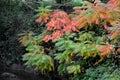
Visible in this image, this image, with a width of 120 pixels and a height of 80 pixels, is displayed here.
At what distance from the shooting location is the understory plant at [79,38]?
7.40 metres

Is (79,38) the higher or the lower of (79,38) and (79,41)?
the higher

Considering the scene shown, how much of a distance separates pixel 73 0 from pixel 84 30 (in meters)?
1.69

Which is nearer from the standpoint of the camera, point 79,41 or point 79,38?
point 79,38

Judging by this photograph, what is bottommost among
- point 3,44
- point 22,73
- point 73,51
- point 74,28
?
point 22,73

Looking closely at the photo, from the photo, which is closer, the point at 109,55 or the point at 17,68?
the point at 109,55

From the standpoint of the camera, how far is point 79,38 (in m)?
7.97

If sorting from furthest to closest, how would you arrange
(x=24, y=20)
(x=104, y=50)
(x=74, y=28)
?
1. (x=24, y=20)
2. (x=74, y=28)
3. (x=104, y=50)

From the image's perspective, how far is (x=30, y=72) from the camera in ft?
33.7

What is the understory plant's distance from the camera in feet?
24.3

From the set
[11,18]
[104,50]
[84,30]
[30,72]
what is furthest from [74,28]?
[11,18]

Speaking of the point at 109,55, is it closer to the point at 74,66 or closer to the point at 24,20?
the point at 74,66

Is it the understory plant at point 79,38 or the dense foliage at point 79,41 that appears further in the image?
the understory plant at point 79,38

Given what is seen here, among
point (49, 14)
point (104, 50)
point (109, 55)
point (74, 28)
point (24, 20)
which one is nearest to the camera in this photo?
point (104, 50)

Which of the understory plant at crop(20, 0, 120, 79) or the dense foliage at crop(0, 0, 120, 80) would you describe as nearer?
the dense foliage at crop(0, 0, 120, 80)
